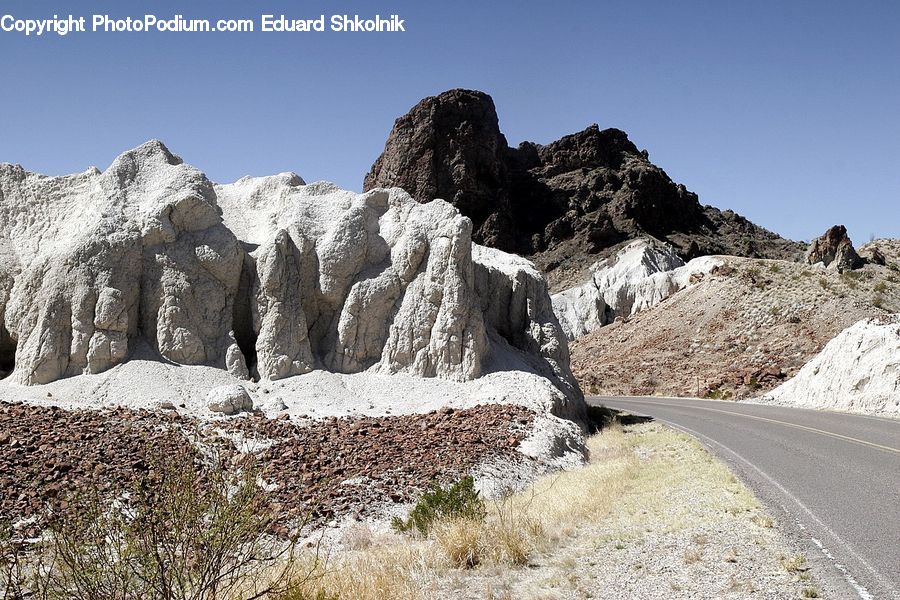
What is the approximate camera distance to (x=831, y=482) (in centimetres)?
1102

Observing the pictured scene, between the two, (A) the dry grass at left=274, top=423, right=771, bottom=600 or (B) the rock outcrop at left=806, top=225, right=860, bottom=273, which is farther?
(B) the rock outcrop at left=806, top=225, right=860, bottom=273

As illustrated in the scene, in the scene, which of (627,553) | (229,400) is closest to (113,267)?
(229,400)

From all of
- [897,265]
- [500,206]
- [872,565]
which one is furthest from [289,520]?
[500,206]

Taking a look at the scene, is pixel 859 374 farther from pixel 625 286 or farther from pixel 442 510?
pixel 625 286

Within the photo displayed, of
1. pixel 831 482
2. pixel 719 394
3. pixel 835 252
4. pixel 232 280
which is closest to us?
pixel 831 482

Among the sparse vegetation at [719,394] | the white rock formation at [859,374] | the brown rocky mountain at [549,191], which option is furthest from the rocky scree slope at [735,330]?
the brown rocky mountain at [549,191]

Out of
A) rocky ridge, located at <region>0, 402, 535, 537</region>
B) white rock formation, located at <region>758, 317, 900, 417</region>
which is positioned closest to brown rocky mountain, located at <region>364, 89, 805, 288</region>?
white rock formation, located at <region>758, 317, 900, 417</region>

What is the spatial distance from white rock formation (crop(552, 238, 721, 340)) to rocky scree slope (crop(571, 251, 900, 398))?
13.6 feet

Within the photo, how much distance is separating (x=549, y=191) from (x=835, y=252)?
5280 cm

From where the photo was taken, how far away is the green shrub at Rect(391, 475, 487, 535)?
10.2 metres

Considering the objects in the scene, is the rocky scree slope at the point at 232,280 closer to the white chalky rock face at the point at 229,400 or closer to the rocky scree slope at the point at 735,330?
the white chalky rock face at the point at 229,400

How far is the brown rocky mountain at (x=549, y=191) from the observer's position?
90.5 m

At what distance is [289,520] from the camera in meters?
11.2

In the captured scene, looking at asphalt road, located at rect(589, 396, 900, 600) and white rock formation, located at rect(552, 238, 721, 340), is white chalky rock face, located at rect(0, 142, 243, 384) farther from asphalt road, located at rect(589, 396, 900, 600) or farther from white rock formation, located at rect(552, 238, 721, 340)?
white rock formation, located at rect(552, 238, 721, 340)
